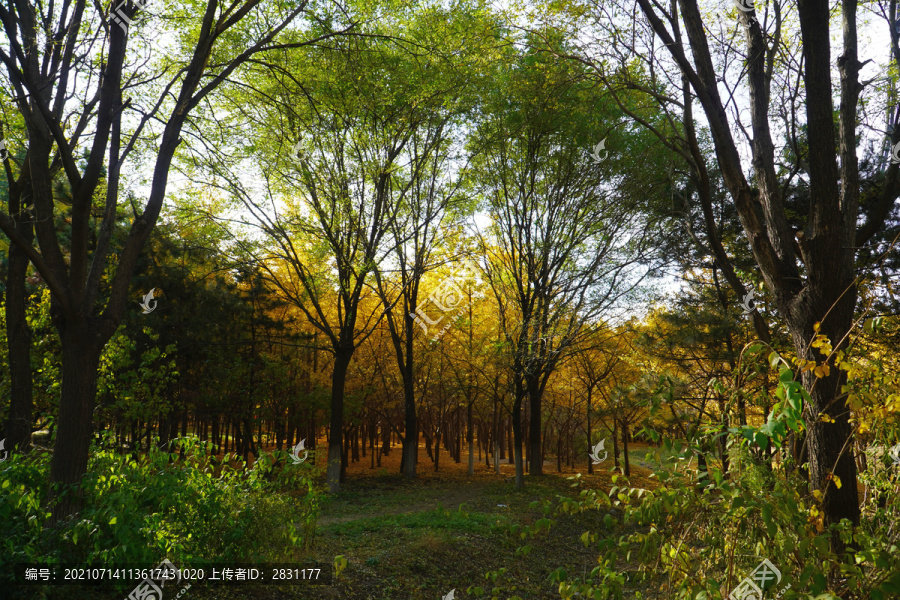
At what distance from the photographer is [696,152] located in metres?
3.95

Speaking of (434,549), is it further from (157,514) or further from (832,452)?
(832,452)

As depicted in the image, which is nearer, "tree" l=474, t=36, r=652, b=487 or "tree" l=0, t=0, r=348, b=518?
"tree" l=0, t=0, r=348, b=518

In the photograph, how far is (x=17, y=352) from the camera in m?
6.80

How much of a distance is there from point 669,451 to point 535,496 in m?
10.1

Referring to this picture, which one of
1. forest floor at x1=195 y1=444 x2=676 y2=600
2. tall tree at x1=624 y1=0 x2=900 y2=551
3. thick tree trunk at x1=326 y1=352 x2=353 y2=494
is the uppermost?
tall tree at x1=624 y1=0 x2=900 y2=551

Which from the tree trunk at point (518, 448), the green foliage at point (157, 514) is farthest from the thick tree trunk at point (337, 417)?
the green foliage at point (157, 514)

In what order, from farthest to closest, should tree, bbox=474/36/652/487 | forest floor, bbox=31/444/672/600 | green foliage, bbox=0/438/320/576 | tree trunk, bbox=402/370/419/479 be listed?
tree trunk, bbox=402/370/419/479 < tree, bbox=474/36/652/487 < forest floor, bbox=31/444/672/600 < green foliage, bbox=0/438/320/576

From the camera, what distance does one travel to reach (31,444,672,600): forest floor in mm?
4832

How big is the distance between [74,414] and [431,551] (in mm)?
4135

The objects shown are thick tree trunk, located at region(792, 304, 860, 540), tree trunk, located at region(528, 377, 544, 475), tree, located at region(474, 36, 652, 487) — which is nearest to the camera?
thick tree trunk, located at region(792, 304, 860, 540)

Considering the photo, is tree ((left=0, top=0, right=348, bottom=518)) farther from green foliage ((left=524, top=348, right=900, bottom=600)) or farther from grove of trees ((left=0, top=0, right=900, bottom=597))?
green foliage ((left=524, top=348, right=900, bottom=600))

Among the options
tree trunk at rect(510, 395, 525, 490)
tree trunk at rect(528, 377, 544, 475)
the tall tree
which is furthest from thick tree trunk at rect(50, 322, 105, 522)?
tree trunk at rect(528, 377, 544, 475)

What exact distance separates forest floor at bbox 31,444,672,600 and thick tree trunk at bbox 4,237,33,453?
4141mm

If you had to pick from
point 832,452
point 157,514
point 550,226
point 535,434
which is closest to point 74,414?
point 157,514
